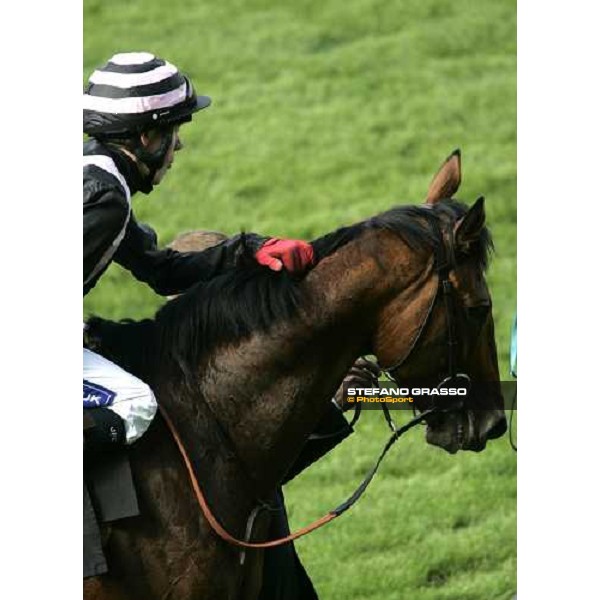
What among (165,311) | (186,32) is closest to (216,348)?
(165,311)

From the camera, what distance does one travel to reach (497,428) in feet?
16.5

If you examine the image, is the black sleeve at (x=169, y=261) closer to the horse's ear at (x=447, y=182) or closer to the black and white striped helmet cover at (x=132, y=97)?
the black and white striped helmet cover at (x=132, y=97)

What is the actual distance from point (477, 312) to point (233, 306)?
81 cm

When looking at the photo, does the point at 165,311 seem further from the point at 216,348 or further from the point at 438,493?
the point at 438,493

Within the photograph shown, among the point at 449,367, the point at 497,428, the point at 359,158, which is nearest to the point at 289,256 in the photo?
the point at 449,367

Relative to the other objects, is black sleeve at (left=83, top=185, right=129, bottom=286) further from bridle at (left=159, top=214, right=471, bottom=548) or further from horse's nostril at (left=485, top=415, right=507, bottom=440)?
horse's nostril at (left=485, top=415, right=507, bottom=440)

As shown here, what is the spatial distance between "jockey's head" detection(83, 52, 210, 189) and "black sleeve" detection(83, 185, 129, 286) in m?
0.27

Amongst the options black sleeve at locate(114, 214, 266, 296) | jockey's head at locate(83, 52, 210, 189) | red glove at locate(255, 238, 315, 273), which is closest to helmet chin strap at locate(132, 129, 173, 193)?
jockey's head at locate(83, 52, 210, 189)

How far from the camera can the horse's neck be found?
15.6 feet

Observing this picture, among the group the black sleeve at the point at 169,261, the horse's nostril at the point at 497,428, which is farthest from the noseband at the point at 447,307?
the black sleeve at the point at 169,261

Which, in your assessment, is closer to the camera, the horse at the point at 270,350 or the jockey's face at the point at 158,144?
the horse at the point at 270,350

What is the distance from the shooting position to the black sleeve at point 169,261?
519cm

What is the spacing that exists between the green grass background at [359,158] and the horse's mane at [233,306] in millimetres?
1632
